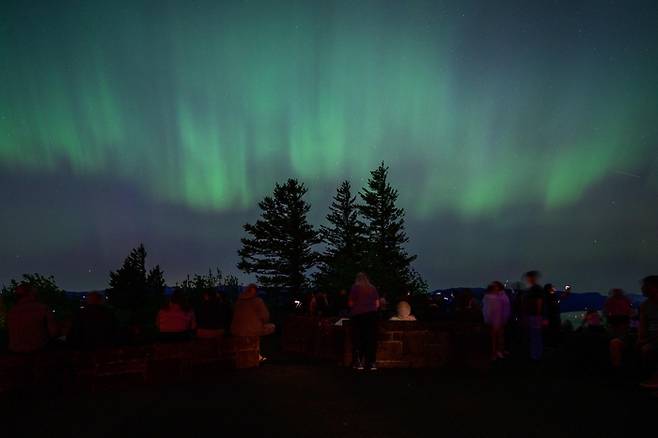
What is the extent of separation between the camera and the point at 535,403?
25.4 ft

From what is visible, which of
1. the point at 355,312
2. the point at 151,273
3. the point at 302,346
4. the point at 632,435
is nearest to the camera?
the point at 632,435

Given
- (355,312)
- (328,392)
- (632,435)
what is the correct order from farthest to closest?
(355,312), (328,392), (632,435)

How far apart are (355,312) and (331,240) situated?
51.5 meters

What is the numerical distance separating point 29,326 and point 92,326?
0.95m

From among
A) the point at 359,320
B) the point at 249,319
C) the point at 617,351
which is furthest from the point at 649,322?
the point at 249,319

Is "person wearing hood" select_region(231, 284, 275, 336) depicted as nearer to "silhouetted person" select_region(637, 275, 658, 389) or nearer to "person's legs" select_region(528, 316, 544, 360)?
"person's legs" select_region(528, 316, 544, 360)

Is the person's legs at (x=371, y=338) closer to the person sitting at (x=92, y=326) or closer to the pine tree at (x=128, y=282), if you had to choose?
the person sitting at (x=92, y=326)

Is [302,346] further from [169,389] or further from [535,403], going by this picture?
[535,403]

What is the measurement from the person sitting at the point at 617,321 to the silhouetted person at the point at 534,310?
141 centimetres

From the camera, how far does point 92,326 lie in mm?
9852

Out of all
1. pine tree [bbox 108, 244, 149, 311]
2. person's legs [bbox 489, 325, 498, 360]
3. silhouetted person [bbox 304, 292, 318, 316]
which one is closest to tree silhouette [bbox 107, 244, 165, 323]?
pine tree [bbox 108, 244, 149, 311]

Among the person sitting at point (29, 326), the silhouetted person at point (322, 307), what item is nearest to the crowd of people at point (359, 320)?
the person sitting at point (29, 326)

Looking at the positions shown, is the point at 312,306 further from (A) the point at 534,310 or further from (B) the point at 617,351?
(B) the point at 617,351

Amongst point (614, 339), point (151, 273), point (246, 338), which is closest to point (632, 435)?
point (614, 339)
